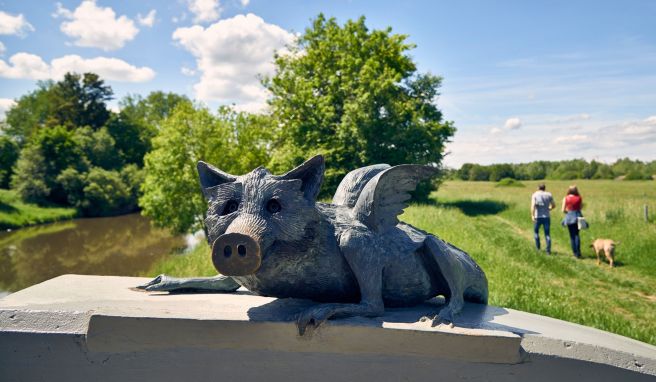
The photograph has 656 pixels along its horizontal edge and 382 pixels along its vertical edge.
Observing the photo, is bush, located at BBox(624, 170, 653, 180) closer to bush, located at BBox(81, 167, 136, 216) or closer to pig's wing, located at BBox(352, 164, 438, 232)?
bush, located at BBox(81, 167, 136, 216)

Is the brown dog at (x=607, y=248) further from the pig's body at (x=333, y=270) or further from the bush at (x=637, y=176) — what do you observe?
the bush at (x=637, y=176)

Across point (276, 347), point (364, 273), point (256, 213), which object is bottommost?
point (276, 347)

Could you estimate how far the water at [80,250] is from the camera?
49.4 feet

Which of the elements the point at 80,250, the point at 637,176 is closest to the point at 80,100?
the point at 80,250

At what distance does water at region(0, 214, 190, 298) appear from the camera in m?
15.1

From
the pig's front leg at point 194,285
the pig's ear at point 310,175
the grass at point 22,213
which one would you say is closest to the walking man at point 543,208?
the pig's front leg at point 194,285

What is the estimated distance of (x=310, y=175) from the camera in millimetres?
2605

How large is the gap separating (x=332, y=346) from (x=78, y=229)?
2654cm

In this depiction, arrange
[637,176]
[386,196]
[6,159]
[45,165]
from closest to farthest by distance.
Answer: [386,196] < [45,165] < [6,159] < [637,176]

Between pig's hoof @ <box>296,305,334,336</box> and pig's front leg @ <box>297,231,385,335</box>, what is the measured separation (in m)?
0.03

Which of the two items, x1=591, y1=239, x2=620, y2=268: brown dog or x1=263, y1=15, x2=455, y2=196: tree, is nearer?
x1=591, y1=239, x2=620, y2=268: brown dog

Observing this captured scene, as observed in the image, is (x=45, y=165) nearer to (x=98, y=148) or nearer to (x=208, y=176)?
(x=98, y=148)

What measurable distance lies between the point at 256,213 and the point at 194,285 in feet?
4.30

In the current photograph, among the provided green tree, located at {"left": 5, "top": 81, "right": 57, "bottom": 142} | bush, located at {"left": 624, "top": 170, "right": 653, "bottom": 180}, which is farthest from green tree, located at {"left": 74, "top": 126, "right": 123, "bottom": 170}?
bush, located at {"left": 624, "top": 170, "right": 653, "bottom": 180}
